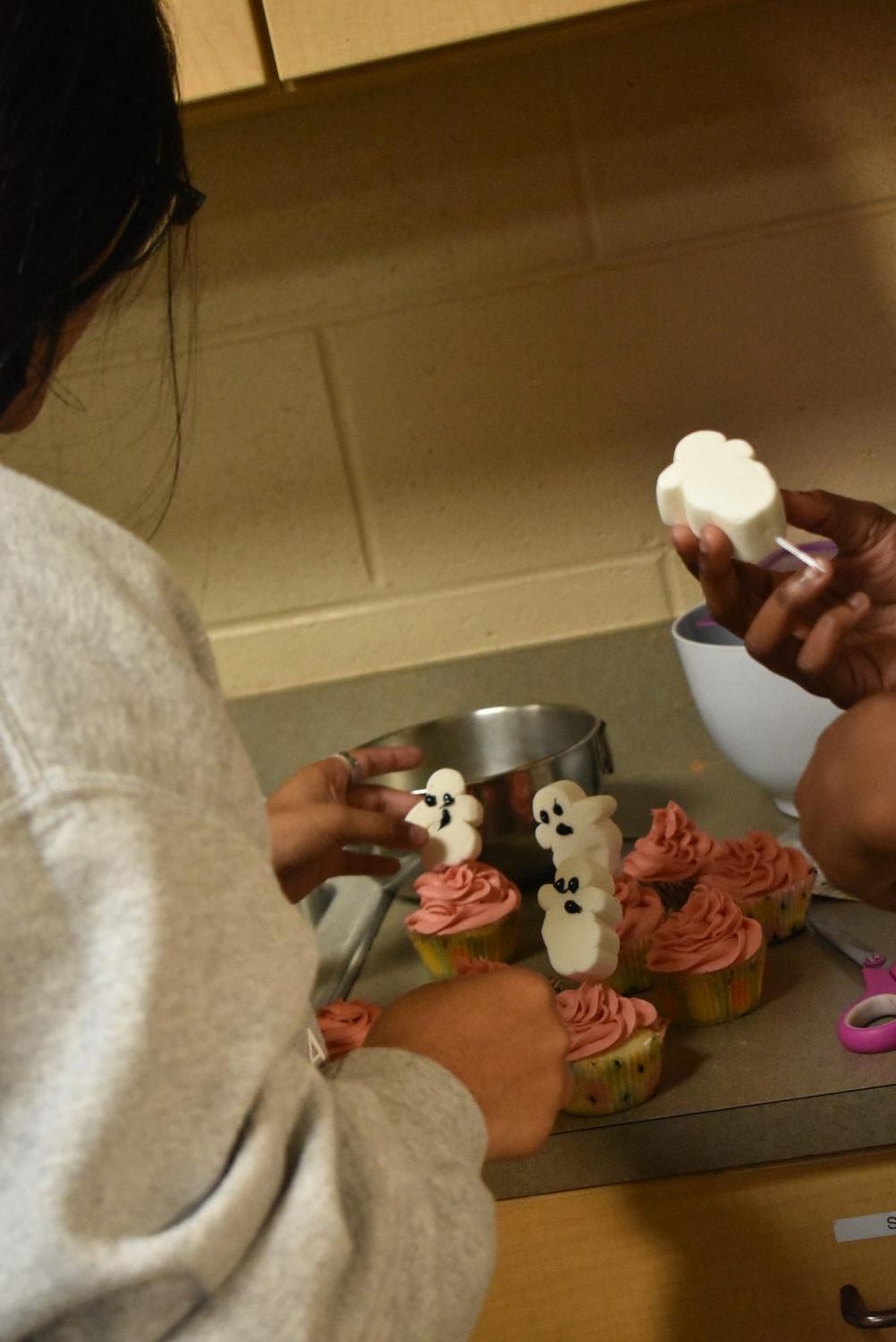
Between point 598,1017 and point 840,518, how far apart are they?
0.35 metres

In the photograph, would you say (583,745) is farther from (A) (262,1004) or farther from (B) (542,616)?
(A) (262,1004)

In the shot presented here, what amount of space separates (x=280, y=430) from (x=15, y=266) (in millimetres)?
803

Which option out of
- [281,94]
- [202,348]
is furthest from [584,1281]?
[202,348]

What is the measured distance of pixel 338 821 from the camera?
86cm

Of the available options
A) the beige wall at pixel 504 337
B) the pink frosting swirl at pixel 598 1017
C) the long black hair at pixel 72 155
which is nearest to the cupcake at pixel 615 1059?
the pink frosting swirl at pixel 598 1017

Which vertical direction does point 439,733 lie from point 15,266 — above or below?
below

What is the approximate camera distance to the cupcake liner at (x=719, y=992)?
88cm

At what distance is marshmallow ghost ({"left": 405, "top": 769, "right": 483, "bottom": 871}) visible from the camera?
106cm

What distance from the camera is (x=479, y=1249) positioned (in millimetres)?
556

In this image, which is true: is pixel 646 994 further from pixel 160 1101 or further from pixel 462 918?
pixel 160 1101

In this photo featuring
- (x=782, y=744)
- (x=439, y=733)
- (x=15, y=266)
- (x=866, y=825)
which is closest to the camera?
(x=15, y=266)

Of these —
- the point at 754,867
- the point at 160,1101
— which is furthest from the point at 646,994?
the point at 160,1101

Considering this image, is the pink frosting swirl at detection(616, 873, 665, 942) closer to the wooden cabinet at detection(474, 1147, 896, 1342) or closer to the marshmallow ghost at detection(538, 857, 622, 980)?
the marshmallow ghost at detection(538, 857, 622, 980)

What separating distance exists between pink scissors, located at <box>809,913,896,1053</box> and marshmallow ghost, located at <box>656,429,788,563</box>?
28 centimetres
